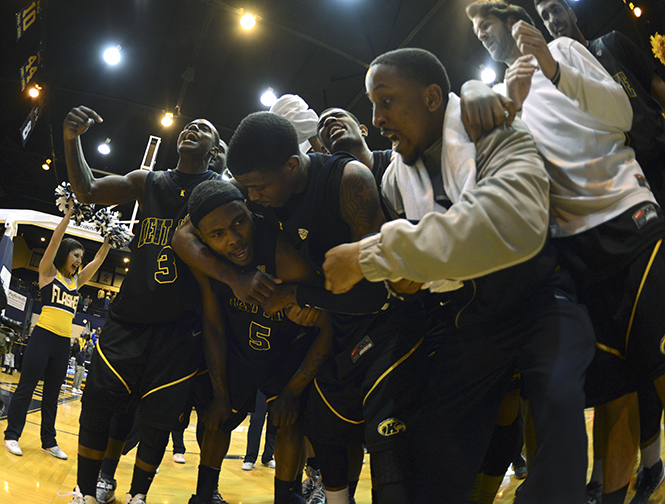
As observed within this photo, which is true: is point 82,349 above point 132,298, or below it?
below

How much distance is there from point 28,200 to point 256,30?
1454cm

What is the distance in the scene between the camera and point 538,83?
1.67 meters

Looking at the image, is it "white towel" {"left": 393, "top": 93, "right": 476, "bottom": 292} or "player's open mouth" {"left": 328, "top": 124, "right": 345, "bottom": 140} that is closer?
"white towel" {"left": 393, "top": 93, "right": 476, "bottom": 292}

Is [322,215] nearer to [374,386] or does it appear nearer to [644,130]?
[374,386]

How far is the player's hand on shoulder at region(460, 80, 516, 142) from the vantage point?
1.31 meters

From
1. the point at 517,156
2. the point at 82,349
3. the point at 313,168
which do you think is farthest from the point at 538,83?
the point at 82,349

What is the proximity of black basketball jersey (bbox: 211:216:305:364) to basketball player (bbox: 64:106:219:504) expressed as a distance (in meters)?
0.25

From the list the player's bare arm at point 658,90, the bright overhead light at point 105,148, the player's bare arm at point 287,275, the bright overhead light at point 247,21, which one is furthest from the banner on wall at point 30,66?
the player's bare arm at point 658,90

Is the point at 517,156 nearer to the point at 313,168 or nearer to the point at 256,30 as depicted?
the point at 313,168

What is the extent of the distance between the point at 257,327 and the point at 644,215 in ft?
5.55

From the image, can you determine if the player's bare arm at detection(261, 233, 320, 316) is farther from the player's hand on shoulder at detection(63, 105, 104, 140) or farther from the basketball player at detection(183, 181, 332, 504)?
the player's hand on shoulder at detection(63, 105, 104, 140)

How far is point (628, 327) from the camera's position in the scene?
1.36 m

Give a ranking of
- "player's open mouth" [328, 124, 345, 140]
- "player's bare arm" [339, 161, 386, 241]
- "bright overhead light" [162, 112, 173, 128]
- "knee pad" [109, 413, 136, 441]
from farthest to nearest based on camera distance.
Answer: "bright overhead light" [162, 112, 173, 128]
"knee pad" [109, 413, 136, 441]
"player's open mouth" [328, 124, 345, 140]
"player's bare arm" [339, 161, 386, 241]

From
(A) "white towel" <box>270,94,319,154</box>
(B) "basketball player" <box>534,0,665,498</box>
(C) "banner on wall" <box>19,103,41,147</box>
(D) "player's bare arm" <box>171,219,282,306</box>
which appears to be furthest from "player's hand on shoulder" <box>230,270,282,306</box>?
(C) "banner on wall" <box>19,103,41,147</box>
